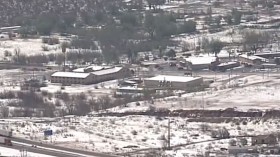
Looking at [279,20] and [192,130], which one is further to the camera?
[279,20]

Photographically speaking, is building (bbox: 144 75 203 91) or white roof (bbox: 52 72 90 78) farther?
white roof (bbox: 52 72 90 78)

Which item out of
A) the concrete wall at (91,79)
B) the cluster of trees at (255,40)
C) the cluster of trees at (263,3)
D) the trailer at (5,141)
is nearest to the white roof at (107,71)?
the concrete wall at (91,79)

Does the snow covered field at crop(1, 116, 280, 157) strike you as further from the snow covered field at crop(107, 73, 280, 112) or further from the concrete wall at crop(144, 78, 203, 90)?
the concrete wall at crop(144, 78, 203, 90)

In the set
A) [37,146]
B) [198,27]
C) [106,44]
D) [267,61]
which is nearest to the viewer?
[37,146]

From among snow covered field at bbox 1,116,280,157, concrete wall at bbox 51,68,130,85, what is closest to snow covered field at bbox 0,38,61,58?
concrete wall at bbox 51,68,130,85

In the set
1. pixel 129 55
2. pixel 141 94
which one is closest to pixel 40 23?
pixel 129 55

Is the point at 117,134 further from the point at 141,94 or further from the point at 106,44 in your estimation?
the point at 106,44

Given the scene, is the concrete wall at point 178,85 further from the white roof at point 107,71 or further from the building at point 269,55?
the building at point 269,55
